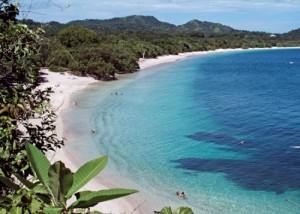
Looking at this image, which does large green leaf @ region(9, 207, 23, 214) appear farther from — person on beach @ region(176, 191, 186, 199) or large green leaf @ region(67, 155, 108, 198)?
person on beach @ region(176, 191, 186, 199)

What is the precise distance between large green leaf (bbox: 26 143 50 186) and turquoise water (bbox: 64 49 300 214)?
1493 centimetres

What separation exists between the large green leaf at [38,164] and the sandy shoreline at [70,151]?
235 centimetres

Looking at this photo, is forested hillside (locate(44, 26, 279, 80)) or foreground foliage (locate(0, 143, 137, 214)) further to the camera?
forested hillside (locate(44, 26, 279, 80))

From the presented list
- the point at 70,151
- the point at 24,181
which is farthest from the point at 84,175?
the point at 70,151

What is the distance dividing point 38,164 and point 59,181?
0.29 meters

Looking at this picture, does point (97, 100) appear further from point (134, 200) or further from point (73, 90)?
point (134, 200)

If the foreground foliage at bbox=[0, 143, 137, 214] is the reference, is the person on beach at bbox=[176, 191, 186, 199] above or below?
below

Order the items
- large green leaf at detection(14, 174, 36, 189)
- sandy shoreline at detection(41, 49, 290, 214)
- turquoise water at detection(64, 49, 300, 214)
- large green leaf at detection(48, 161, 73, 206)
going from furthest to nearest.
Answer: turquoise water at detection(64, 49, 300, 214)
sandy shoreline at detection(41, 49, 290, 214)
large green leaf at detection(14, 174, 36, 189)
large green leaf at detection(48, 161, 73, 206)

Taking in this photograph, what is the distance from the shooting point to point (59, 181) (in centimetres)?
269

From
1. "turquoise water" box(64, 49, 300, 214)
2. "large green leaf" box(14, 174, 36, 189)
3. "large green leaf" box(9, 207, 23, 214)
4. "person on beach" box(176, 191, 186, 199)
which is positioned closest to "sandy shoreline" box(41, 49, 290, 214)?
"turquoise water" box(64, 49, 300, 214)

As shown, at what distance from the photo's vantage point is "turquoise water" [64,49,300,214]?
19281 millimetres

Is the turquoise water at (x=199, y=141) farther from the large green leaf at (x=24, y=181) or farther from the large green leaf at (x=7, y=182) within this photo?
the large green leaf at (x=7, y=182)

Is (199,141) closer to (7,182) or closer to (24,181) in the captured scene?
(24,181)

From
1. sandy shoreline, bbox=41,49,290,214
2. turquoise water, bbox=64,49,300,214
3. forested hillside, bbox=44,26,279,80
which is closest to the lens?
sandy shoreline, bbox=41,49,290,214
